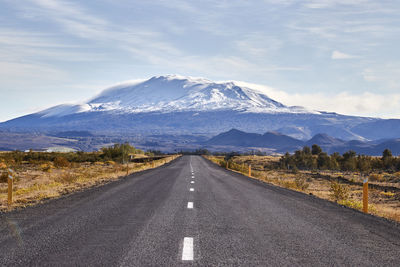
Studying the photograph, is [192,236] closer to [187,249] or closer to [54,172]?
[187,249]

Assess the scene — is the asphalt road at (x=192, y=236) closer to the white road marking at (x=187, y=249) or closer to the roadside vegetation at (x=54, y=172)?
the white road marking at (x=187, y=249)

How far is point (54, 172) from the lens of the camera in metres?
38.1

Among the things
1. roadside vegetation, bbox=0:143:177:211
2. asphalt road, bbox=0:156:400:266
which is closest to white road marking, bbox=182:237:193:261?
asphalt road, bbox=0:156:400:266

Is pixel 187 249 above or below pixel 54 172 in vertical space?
above

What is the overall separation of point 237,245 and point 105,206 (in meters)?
6.37

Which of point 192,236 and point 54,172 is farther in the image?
point 54,172

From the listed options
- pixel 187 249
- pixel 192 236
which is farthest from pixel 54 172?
pixel 187 249

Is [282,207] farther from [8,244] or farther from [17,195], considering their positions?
[17,195]

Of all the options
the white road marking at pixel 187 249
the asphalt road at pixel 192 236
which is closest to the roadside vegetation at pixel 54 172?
the asphalt road at pixel 192 236

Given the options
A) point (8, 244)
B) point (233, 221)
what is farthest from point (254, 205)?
point (8, 244)

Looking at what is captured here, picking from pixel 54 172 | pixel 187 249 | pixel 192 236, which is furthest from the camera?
→ pixel 54 172

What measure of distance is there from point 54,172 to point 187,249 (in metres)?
33.3

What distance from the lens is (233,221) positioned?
34.0 feet

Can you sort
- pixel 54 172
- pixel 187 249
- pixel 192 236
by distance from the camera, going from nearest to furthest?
pixel 187 249 → pixel 192 236 → pixel 54 172
